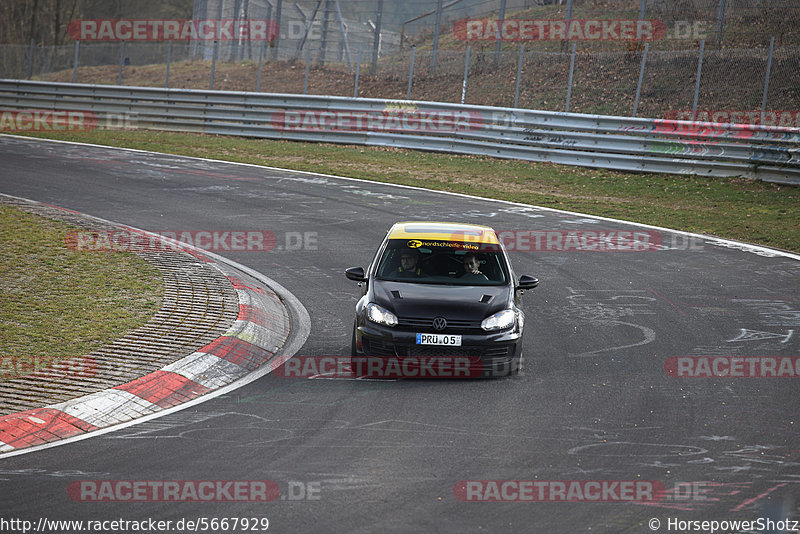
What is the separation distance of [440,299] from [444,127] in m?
18.4

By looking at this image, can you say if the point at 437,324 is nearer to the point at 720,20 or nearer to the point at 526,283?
the point at 526,283

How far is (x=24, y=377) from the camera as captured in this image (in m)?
8.08

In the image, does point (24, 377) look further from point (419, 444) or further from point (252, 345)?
point (419, 444)

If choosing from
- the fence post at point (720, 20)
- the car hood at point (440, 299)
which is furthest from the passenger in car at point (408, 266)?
the fence post at point (720, 20)

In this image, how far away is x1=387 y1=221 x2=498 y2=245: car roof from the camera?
404 inches

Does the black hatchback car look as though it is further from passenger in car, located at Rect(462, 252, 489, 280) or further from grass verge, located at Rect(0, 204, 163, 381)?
grass verge, located at Rect(0, 204, 163, 381)

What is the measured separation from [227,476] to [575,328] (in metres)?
5.84

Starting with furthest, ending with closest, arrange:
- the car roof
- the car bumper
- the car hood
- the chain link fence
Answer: the chain link fence < the car roof < the car hood < the car bumper

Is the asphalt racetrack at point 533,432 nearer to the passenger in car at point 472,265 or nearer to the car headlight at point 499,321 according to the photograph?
the car headlight at point 499,321

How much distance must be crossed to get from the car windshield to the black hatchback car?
14 mm

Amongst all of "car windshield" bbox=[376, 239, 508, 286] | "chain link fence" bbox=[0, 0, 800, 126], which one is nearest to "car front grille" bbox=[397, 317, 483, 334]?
"car windshield" bbox=[376, 239, 508, 286]

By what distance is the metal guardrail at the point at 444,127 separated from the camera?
22.1m

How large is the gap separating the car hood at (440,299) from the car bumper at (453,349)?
22cm

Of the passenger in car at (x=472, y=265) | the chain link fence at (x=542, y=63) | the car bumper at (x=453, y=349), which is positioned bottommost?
the car bumper at (x=453, y=349)
